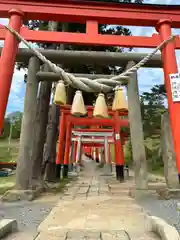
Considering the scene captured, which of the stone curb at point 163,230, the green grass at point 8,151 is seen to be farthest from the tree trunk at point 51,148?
the green grass at point 8,151

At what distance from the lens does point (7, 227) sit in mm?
2553

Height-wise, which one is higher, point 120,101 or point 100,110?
point 120,101

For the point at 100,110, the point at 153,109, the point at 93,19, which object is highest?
the point at 153,109

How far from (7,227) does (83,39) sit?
128 inches

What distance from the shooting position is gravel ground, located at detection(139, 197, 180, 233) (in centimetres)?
320

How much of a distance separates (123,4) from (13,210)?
13.9 ft

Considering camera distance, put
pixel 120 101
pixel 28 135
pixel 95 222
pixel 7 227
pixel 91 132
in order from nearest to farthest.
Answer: pixel 7 227
pixel 95 222
pixel 120 101
pixel 28 135
pixel 91 132

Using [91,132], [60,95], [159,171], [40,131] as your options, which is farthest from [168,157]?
[159,171]

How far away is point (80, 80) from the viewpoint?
3.60 meters

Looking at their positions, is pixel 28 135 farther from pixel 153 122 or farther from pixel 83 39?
pixel 153 122

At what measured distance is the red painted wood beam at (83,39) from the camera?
13.3ft

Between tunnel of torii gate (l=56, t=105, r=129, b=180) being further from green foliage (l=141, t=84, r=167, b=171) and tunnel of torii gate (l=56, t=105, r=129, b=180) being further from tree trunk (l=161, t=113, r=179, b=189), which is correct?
green foliage (l=141, t=84, r=167, b=171)

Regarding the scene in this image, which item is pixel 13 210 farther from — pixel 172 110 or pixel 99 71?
pixel 99 71

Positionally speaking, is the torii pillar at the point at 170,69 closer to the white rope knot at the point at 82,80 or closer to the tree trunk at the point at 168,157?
the white rope knot at the point at 82,80
